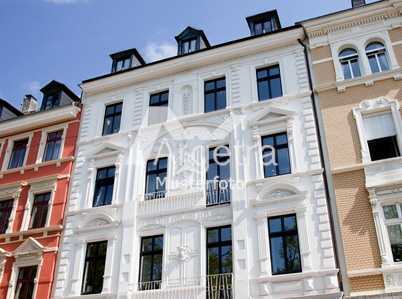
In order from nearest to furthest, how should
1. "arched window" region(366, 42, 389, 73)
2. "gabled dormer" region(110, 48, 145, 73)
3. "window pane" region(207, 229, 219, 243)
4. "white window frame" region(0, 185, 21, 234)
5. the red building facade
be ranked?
"window pane" region(207, 229, 219, 243) < "arched window" region(366, 42, 389, 73) < the red building facade < "white window frame" region(0, 185, 21, 234) < "gabled dormer" region(110, 48, 145, 73)

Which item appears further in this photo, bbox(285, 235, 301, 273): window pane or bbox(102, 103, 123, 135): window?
bbox(102, 103, 123, 135): window

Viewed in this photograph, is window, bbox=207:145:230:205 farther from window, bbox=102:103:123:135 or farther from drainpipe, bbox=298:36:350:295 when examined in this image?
window, bbox=102:103:123:135

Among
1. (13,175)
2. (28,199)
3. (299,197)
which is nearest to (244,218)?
(299,197)

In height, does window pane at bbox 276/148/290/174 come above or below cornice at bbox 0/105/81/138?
below

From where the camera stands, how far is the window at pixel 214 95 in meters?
18.1

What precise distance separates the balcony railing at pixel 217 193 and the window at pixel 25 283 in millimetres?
7160

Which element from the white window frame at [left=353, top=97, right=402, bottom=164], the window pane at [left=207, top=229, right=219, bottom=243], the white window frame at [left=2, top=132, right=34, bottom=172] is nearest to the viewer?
the white window frame at [left=353, top=97, right=402, bottom=164]

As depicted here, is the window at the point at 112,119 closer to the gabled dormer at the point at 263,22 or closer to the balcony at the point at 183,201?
the balcony at the point at 183,201

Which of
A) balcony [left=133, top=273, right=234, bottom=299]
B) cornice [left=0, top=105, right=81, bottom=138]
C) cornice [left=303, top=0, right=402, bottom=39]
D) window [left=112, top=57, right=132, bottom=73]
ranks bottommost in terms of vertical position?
balcony [left=133, top=273, right=234, bottom=299]

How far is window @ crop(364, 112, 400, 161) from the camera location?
14.6m

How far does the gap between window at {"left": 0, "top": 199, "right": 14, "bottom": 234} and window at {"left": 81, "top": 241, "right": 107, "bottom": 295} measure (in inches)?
179

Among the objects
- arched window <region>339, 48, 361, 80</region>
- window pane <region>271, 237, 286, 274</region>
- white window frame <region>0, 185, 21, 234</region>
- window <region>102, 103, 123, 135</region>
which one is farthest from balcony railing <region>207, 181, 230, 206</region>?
white window frame <region>0, 185, 21, 234</region>

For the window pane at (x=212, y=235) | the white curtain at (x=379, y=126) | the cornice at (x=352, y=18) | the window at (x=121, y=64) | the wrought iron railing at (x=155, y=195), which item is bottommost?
the window pane at (x=212, y=235)

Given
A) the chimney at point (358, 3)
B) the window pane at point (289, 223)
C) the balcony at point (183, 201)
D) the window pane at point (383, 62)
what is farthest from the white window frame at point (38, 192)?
the chimney at point (358, 3)
